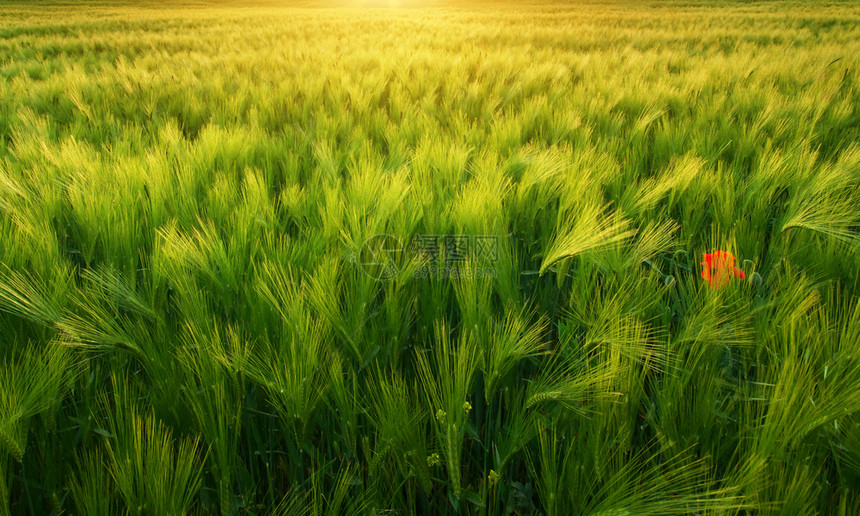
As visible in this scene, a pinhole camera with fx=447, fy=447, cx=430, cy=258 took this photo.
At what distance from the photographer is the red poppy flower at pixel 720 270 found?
701mm

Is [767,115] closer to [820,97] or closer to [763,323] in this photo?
[820,97]

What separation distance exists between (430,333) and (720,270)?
1.59 feet

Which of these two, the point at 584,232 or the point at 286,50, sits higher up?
the point at 286,50

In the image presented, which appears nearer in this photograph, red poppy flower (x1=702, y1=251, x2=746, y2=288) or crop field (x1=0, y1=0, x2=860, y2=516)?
crop field (x1=0, y1=0, x2=860, y2=516)

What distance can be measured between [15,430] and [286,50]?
5.00m

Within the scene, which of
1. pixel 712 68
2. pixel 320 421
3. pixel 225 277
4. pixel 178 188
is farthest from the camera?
pixel 712 68

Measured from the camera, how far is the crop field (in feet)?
1.63

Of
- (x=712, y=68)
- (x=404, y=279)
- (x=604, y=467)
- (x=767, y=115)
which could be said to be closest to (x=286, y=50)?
(x=712, y=68)

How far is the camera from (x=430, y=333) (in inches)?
30.5

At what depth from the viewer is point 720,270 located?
725 mm

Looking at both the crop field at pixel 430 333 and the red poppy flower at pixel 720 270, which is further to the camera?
the red poppy flower at pixel 720 270

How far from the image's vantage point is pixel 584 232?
0.79 meters

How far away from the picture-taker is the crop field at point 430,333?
1.63 feet

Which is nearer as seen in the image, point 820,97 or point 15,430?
point 15,430
